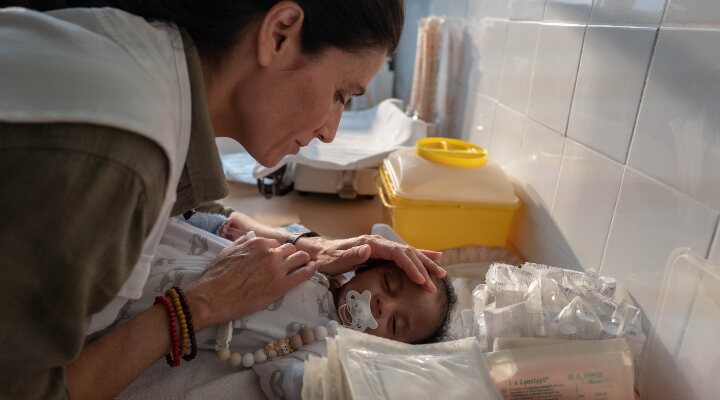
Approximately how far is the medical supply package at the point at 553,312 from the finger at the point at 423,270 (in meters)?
0.14

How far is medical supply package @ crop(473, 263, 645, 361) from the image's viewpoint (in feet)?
2.22

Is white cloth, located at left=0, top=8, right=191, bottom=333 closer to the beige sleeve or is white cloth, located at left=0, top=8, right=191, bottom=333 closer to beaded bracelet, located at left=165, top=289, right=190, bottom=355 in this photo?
the beige sleeve

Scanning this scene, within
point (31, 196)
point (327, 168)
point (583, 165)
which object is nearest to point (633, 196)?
point (583, 165)

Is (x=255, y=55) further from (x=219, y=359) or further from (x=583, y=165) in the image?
(x=583, y=165)

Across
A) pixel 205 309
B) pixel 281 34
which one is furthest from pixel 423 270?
pixel 281 34

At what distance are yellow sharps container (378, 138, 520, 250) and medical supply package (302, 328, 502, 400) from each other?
0.54m

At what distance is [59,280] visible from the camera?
42 cm

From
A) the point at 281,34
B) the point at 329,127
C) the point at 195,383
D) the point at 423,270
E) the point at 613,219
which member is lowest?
the point at 195,383

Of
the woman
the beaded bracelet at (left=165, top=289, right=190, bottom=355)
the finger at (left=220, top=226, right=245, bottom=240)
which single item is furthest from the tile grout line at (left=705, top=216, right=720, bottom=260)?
the finger at (left=220, top=226, right=245, bottom=240)

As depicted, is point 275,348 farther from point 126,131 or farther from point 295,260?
point 126,131

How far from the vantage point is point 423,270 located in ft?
2.98

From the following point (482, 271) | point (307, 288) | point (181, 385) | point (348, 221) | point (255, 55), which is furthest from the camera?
point (348, 221)

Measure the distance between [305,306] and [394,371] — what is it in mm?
292

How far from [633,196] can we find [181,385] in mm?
737
